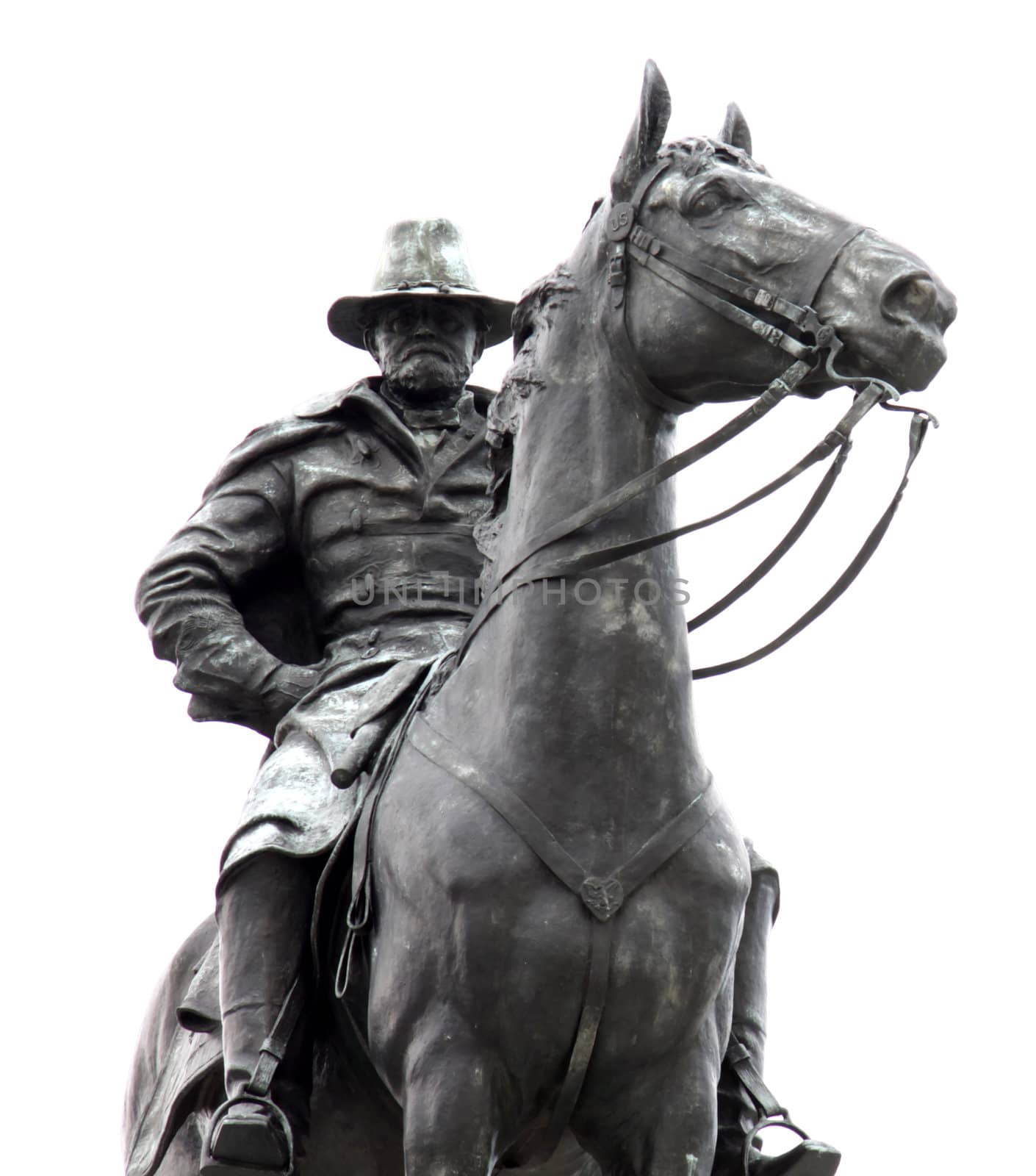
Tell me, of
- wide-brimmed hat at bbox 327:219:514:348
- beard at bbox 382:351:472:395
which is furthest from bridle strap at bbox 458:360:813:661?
wide-brimmed hat at bbox 327:219:514:348

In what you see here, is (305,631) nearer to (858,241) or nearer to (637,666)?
(637,666)

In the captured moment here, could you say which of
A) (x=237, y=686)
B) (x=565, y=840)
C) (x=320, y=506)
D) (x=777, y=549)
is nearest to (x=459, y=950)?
(x=565, y=840)

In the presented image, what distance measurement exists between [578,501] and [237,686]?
195 cm

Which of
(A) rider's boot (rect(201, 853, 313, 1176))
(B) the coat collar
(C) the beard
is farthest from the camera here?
(C) the beard

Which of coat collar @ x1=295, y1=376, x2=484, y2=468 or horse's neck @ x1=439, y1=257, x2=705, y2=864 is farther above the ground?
coat collar @ x1=295, y1=376, x2=484, y2=468

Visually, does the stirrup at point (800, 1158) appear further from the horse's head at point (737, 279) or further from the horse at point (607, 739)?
the horse's head at point (737, 279)

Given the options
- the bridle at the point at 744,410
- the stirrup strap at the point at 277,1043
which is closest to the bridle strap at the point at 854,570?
the bridle at the point at 744,410

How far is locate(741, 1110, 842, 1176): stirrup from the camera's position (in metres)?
8.12

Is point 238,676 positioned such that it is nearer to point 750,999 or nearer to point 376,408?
point 376,408

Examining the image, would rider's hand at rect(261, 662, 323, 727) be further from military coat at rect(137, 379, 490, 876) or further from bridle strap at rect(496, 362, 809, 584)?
bridle strap at rect(496, 362, 809, 584)

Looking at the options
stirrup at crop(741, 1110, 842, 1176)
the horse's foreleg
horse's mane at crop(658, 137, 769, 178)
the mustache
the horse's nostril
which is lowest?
stirrup at crop(741, 1110, 842, 1176)

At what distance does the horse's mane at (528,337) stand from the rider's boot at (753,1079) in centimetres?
136

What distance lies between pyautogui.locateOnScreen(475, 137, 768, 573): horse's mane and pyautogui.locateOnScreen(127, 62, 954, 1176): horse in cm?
2

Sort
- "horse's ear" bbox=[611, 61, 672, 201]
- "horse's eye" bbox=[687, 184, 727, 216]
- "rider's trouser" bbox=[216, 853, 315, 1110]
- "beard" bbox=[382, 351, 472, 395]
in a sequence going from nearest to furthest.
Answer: "horse's eye" bbox=[687, 184, 727, 216] → "horse's ear" bbox=[611, 61, 672, 201] → "rider's trouser" bbox=[216, 853, 315, 1110] → "beard" bbox=[382, 351, 472, 395]
